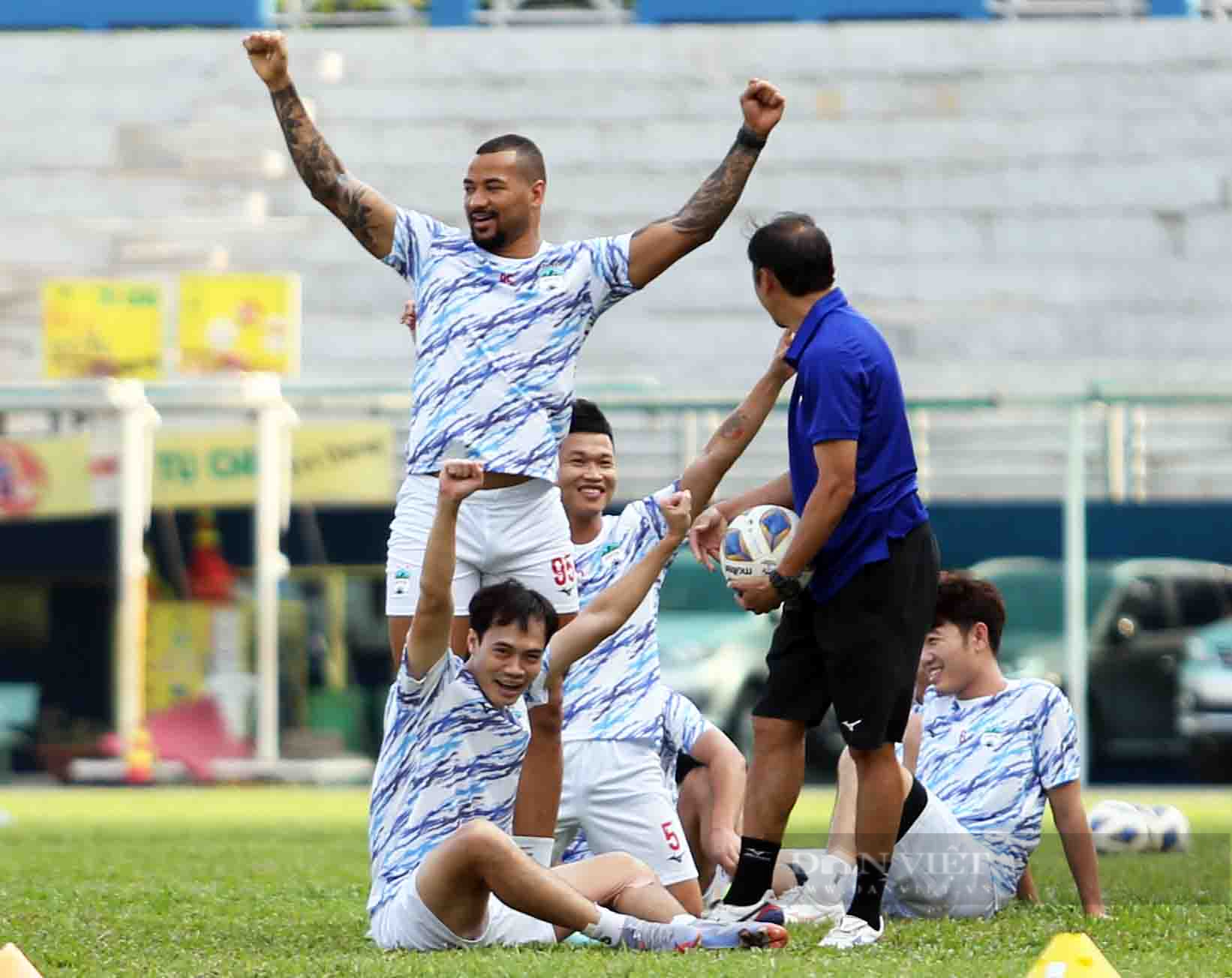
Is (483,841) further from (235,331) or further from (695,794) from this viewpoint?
(235,331)

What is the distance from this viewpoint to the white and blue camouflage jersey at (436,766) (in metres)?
5.99

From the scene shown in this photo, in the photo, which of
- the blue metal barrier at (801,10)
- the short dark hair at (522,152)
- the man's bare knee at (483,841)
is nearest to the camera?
the man's bare knee at (483,841)

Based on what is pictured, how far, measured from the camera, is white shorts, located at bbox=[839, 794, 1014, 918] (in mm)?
6754

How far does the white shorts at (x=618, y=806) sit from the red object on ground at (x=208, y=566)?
1095 cm

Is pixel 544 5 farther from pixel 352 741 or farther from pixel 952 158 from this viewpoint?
pixel 352 741

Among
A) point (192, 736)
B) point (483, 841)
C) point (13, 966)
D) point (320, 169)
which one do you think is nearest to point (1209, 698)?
point (192, 736)

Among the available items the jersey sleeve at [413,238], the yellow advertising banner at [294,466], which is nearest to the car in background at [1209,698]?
the yellow advertising banner at [294,466]

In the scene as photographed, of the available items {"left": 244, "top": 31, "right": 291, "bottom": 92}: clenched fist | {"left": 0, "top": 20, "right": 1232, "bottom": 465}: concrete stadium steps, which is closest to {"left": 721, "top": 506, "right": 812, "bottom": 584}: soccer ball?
{"left": 244, "top": 31, "right": 291, "bottom": 92}: clenched fist

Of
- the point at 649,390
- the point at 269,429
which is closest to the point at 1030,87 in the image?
the point at 649,390

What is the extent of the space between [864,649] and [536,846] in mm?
1077

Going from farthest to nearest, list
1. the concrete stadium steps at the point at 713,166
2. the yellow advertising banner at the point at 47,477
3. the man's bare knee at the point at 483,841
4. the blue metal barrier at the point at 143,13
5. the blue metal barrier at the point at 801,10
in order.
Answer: the blue metal barrier at the point at 143,13 < the blue metal barrier at the point at 801,10 < the concrete stadium steps at the point at 713,166 < the yellow advertising banner at the point at 47,477 < the man's bare knee at the point at 483,841

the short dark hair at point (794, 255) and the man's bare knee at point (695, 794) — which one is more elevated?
the short dark hair at point (794, 255)

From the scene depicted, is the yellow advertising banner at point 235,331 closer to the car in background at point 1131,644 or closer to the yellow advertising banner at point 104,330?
the yellow advertising banner at point 104,330

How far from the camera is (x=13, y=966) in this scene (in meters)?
4.60
